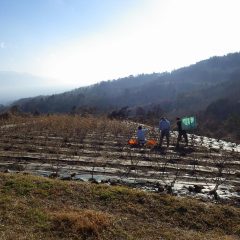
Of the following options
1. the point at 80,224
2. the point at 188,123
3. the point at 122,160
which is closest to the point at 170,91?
the point at 188,123

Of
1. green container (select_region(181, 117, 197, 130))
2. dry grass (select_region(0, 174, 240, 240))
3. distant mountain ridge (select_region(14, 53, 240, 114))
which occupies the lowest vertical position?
dry grass (select_region(0, 174, 240, 240))

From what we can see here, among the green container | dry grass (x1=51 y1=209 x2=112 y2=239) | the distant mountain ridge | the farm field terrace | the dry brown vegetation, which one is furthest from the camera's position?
the distant mountain ridge

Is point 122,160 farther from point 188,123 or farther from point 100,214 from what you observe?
point 100,214

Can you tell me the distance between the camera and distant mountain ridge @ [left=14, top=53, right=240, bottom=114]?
3633 inches

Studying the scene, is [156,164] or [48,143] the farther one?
[48,143]

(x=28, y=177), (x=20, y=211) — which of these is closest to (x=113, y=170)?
(x=28, y=177)

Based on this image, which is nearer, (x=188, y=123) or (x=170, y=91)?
(x=188, y=123)

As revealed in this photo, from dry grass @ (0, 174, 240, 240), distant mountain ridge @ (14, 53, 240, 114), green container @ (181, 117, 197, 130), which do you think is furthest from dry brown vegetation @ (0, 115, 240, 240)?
distant mountain ridge @ (14, 53, 240, 114)

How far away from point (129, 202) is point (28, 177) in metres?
2.81

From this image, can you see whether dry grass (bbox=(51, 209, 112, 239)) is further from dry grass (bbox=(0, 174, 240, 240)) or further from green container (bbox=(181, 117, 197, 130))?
green container (bbox=(181, 117, 197, 130))

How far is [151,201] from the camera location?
8.22 m

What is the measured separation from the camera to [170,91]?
114750 mm

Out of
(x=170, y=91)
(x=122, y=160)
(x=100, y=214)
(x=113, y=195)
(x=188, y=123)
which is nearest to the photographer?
(x=100, y=214)

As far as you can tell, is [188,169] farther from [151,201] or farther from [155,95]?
[155,95]
